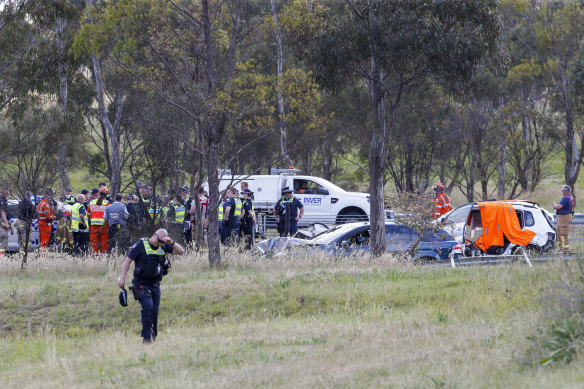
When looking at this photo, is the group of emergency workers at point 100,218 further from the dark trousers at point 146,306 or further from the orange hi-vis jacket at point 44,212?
the dark trousers at point 146,306


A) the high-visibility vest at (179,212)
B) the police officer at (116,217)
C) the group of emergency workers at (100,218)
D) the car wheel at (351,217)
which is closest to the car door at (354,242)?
the group of emergency workers at (100,218)

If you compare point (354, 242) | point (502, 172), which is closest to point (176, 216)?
point (354, 242)

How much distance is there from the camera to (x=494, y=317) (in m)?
10.4

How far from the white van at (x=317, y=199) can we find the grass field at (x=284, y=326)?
9.37 metres

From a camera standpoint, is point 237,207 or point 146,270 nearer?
point 146,270

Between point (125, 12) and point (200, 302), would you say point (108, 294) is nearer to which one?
point (200, 302)

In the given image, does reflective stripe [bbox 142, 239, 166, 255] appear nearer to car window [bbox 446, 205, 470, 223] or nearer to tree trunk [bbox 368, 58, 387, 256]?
tree trunk [bbox 368, 58, 387, 256]

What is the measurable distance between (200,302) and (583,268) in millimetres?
7114

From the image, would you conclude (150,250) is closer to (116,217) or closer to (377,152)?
(116,217)

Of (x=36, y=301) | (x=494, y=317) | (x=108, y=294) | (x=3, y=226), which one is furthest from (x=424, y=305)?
(x=3, y=226)

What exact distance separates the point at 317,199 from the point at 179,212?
8034 millimetres

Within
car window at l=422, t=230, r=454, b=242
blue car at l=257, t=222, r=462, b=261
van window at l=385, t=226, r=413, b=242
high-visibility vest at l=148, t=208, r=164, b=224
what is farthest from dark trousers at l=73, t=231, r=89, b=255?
car window at l=422, t=230, r=454, b=242

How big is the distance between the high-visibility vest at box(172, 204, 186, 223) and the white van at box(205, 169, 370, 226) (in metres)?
6.30

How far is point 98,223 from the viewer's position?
1756 centimetres
